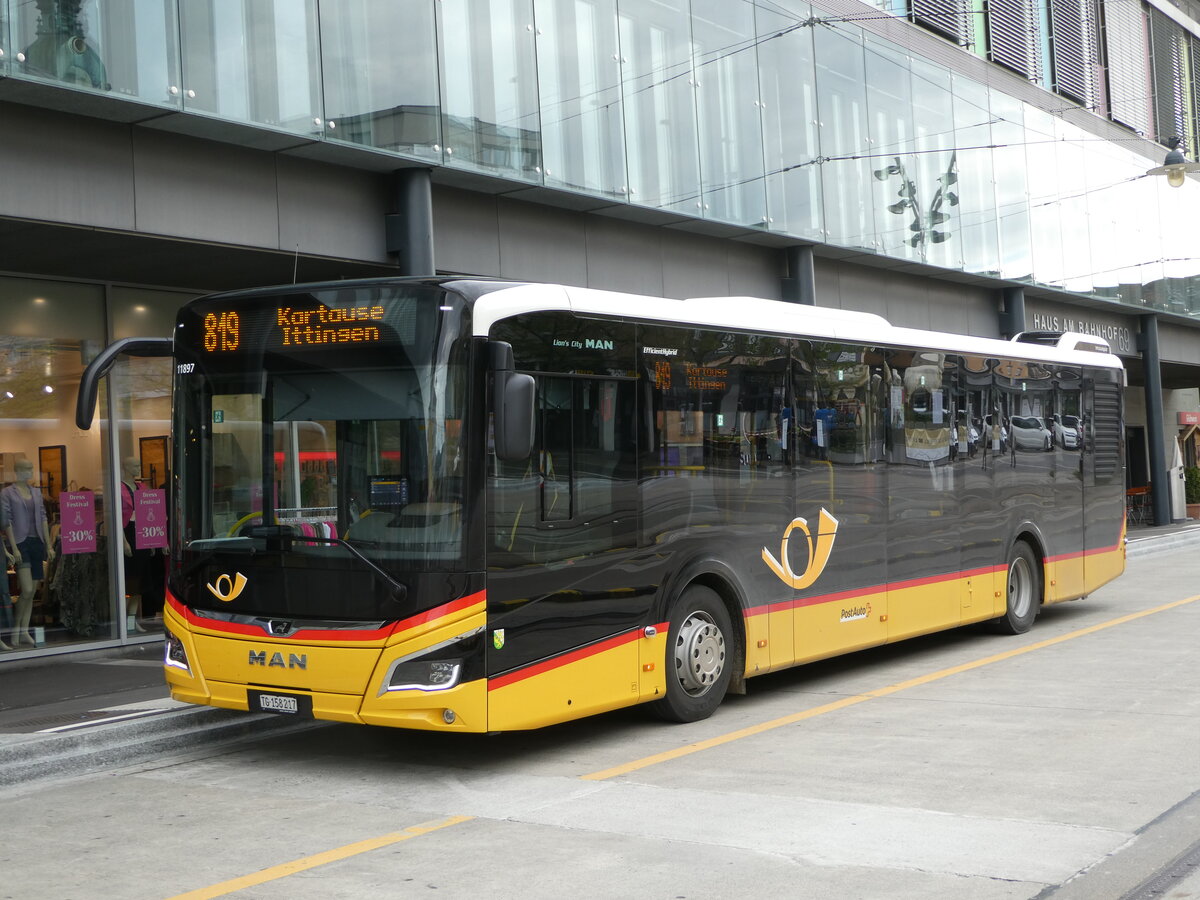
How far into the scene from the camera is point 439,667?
7316mm

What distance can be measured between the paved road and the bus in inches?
20.2

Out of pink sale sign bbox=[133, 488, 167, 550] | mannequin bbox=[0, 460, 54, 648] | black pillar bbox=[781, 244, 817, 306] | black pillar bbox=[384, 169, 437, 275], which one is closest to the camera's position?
black pillar bbox=[384, 169, 437, 275]

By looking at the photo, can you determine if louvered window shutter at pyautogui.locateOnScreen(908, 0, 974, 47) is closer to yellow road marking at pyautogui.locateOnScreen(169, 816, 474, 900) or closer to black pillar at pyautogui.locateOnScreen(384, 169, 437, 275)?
black pillar at pyautogui.locateOnScreen(384, 169, 437, 275)

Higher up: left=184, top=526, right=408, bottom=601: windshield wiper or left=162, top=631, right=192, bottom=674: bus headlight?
left=184, top=526, right=408, bottom=601: windshield wiper

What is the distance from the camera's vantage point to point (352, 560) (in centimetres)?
747

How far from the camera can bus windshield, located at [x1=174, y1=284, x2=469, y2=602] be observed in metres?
7.38

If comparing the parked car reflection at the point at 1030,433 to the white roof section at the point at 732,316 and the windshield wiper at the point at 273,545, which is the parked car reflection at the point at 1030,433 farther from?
the windshield wiper at the point at 273,545

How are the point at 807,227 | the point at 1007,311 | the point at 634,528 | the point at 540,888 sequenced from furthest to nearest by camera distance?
the point at 1007,311 < the point at 807,227 < the point at 634,528 < the point at 540,888

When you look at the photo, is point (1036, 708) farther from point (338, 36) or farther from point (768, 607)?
point (338, 36)

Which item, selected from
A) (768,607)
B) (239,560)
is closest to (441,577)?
(239,560)

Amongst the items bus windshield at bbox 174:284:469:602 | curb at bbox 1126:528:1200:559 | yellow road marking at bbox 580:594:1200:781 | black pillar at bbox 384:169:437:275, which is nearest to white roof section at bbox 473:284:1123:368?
bus windshield at bbox 174:284:469:602

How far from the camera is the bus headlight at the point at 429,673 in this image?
24.0ft

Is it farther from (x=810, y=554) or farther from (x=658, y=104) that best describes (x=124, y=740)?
(x=658, y=104)

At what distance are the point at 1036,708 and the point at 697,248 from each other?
1000cm
